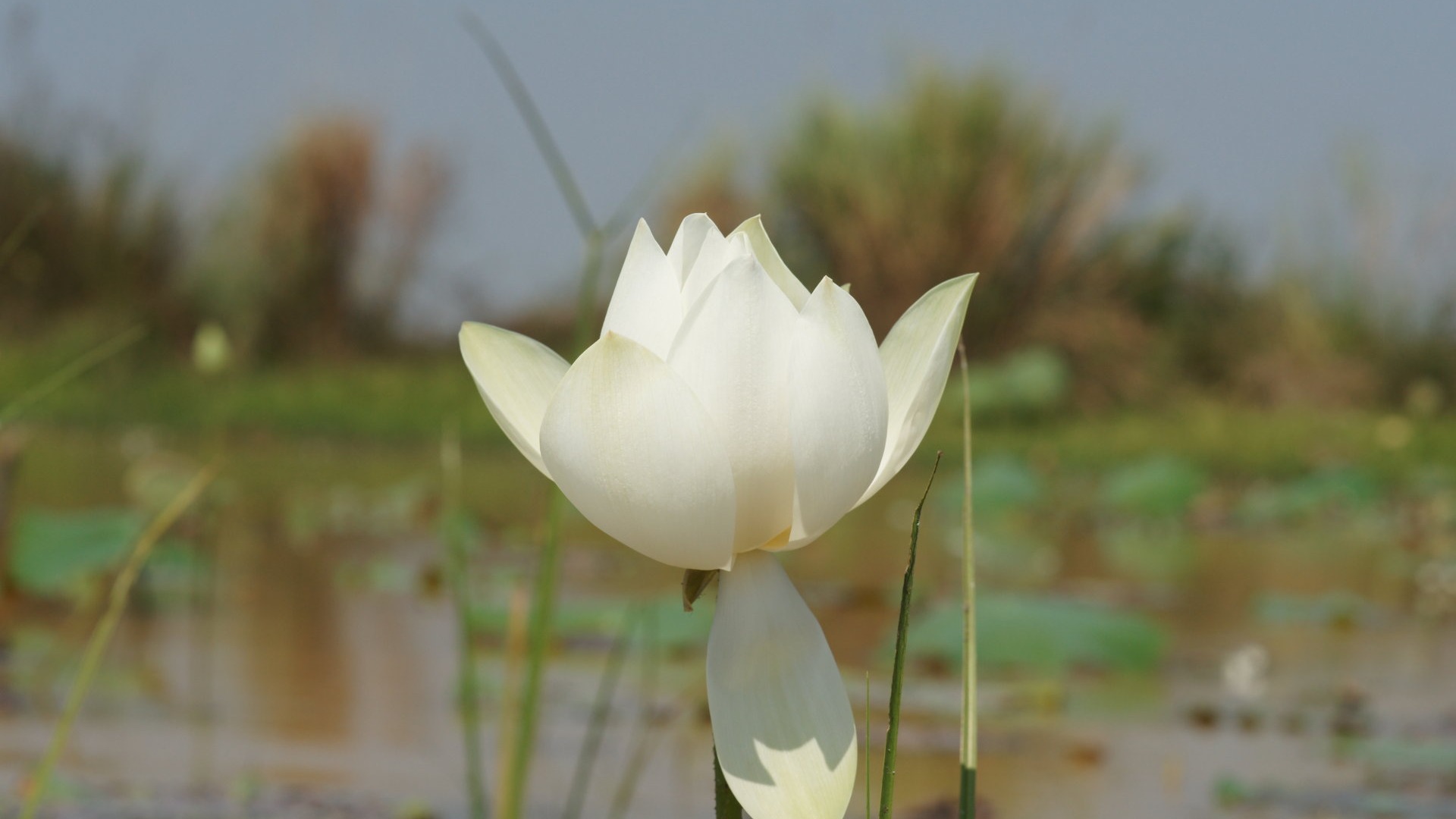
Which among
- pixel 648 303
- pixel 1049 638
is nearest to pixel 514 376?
pixel 648 303

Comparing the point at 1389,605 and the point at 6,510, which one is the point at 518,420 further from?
the point at 1389,605

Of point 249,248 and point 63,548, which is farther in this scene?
point 249,248

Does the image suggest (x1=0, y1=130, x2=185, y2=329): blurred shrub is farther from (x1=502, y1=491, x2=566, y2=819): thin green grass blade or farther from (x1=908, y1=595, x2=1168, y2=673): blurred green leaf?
(x1=502, y1=491, x2=566, y2=819): thin green grass blade

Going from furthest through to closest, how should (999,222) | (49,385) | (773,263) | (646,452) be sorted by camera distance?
(999,222) < (49,385) < (773,263) < (646,452)

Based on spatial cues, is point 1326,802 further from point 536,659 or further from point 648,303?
point 648,303

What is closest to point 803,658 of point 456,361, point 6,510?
point 6,510

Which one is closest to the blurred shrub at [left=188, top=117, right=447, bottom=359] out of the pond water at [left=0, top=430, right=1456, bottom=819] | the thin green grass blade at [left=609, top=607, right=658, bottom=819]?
the pond water at [left=0, top=430, right=1456, bottom=819]
